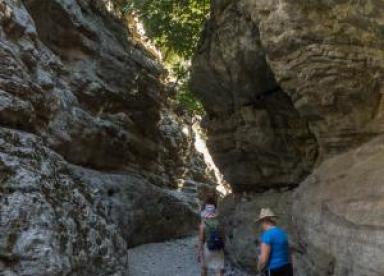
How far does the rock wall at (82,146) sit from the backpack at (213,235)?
6.00 ft

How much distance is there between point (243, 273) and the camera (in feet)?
44.4

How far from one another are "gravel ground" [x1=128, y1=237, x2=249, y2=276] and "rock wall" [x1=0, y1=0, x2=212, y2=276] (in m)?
0.85

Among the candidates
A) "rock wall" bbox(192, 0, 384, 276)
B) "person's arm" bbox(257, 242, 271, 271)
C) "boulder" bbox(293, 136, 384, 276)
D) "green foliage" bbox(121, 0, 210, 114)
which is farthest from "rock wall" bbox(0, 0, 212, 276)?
"rock wall" bbox(192, 0, 384, 276)

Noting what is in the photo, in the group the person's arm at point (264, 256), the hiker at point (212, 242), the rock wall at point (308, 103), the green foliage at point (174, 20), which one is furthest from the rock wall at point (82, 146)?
the rock wall at point (308, 103)

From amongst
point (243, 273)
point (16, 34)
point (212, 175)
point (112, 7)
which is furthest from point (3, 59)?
point (212, 175)

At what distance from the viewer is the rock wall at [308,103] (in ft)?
29.5

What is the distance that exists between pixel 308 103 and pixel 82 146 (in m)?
9.30

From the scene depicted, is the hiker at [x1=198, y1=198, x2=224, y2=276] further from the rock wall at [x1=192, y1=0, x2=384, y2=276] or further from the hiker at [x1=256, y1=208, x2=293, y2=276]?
the hiker at [x1=256, y1=208, x2=293, y2=276]

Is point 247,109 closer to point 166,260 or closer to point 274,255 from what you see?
point 166,260

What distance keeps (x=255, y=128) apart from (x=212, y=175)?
13.7 meters

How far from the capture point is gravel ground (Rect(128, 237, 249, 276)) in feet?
43.1

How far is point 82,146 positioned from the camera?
16.9 meters

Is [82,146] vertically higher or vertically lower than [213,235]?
higher

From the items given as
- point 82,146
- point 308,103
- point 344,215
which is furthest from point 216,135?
point 344,215
